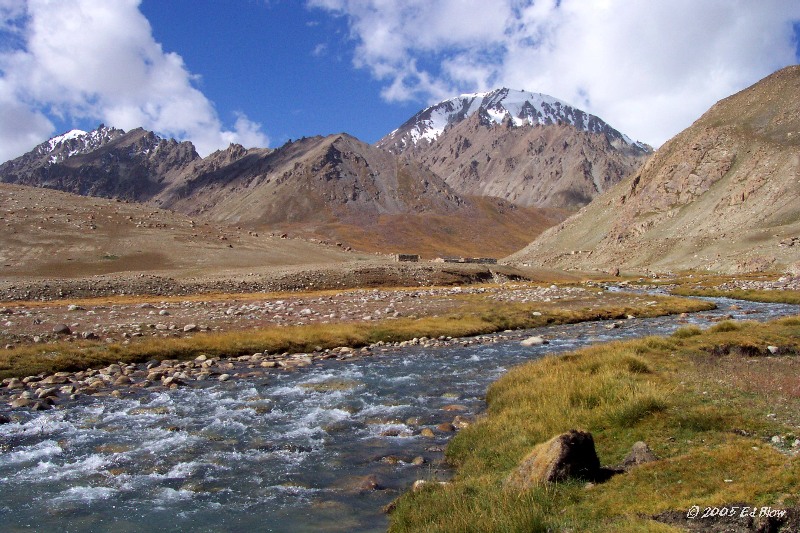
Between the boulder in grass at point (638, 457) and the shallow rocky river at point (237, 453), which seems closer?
the boulder in grass at point (638, 457)

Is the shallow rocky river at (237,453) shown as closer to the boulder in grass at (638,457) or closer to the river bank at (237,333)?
the river bank at (237,333)

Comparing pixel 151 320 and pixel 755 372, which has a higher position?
pixel 151 320

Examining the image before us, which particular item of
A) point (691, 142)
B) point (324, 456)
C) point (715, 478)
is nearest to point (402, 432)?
point (324, 456)

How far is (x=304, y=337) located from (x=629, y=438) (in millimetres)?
21580

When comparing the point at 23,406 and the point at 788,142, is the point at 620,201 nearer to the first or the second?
the point at 788,142

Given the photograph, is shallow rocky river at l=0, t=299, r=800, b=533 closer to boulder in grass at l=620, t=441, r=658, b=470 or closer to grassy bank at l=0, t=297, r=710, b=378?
boulder in grass at l=620, t=441, r=658, b=470

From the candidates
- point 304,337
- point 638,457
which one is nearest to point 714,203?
point 304,337

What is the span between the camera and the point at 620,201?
137 m

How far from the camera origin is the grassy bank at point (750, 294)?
163ft

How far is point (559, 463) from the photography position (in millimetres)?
9148

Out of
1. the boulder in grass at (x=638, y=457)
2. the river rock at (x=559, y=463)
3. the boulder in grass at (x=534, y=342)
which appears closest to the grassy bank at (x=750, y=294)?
the boulder in grass at (x=534, y=342)

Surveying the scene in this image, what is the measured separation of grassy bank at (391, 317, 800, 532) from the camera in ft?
25.4

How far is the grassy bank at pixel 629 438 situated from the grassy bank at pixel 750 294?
3560 centimetres

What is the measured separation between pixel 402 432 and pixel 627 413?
601 cm
